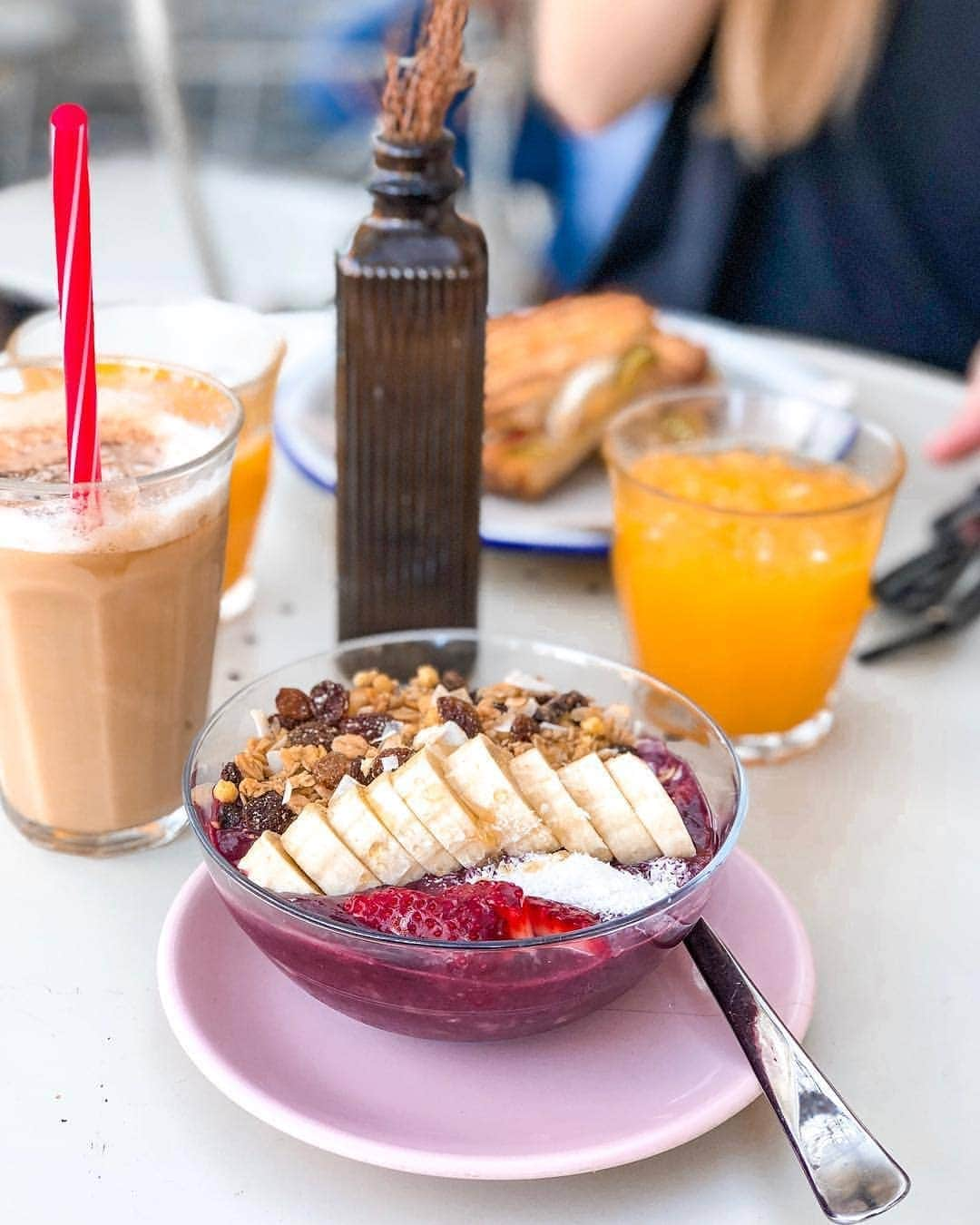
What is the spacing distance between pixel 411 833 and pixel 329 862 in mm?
49

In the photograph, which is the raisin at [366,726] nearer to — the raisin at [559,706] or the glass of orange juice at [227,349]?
the raisin at [559,706]

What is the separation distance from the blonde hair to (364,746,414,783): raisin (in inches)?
59.8

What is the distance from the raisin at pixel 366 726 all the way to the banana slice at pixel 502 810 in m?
0.11

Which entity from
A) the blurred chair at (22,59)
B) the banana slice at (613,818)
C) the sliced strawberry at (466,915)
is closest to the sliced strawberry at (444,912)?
the sliced strawberry at (466,915)

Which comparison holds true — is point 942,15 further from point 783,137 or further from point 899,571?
point 899,571

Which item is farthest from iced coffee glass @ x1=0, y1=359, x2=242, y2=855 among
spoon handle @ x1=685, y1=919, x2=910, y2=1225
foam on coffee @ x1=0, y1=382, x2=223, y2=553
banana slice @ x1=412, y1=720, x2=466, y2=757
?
spoon handle @ x1=685, y1=919, x2=910, y2=1225

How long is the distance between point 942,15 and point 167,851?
1869mm

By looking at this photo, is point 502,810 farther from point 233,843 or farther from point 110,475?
point 110,475

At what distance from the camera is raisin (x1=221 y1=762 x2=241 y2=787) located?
0.90m

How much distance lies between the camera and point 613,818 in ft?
2.81

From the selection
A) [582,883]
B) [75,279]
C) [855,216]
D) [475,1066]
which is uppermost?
[75,279]

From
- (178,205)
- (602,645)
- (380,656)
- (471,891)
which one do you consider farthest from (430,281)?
(178,205)

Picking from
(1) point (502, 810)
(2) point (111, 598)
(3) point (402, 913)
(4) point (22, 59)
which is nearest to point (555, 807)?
(1) point (502, 810)

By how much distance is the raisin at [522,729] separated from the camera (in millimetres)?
927
